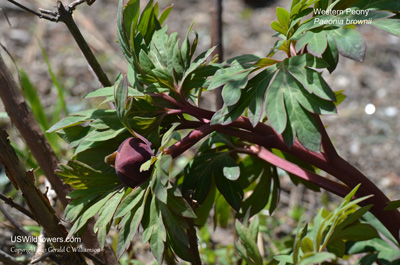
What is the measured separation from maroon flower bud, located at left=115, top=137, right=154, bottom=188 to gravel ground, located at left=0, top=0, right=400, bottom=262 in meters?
1.41

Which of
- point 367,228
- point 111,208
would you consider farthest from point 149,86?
point 367,228

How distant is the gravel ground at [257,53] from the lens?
8.02ft

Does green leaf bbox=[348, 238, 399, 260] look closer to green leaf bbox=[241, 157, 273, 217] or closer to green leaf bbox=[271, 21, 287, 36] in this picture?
green leaf bbox=[241, 157, 273, 217]

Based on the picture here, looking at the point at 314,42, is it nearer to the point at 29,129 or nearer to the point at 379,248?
the point at 379,248

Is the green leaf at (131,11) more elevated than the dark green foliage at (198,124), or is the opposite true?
the green leaf at (131,11)

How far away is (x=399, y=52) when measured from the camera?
2938mm

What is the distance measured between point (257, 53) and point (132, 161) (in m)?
2.23

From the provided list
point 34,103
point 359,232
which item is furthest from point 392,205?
point 34,103

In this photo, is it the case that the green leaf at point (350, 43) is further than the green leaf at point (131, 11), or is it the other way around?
the green leaf at point (131, 11)

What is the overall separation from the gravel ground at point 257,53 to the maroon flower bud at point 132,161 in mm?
1409

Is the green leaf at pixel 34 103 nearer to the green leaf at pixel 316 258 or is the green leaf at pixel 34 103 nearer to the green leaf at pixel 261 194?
the green leaf at pixel 261 194

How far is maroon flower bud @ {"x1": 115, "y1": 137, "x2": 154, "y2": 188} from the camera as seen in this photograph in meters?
0.91

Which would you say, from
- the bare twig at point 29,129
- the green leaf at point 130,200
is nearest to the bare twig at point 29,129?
the bare twig at point 29,129

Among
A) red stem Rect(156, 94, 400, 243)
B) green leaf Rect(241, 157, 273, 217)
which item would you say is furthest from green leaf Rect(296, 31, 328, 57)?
green leaf Rect(241, 157, 273, 217)
